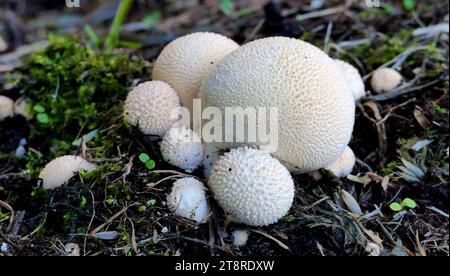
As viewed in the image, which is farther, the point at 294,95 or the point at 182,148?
the point at 182,148

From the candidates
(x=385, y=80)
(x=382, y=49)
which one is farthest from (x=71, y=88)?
(x=382, y=49)

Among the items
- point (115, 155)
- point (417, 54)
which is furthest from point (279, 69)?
point (417, 54)

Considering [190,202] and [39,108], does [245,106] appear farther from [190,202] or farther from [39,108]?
[39,108]

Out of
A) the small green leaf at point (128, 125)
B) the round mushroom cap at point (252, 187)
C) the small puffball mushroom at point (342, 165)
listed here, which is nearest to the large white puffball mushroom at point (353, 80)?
the small puffball mushroom at point (342, 165)

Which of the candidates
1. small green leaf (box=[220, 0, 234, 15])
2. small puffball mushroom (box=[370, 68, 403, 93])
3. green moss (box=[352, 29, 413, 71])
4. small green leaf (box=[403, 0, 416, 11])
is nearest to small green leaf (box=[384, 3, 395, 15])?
small green leaf (box=[403, 0, 416, 11])

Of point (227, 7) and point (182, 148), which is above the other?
point (227, 7)

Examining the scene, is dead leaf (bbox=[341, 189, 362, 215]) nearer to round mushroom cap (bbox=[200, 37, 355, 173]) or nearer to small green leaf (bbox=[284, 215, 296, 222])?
round mushroom cap (bbox=[200, 37, 355, 173])

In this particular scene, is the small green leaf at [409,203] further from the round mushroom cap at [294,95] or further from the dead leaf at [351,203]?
the round mushroom cap at [294,95]
